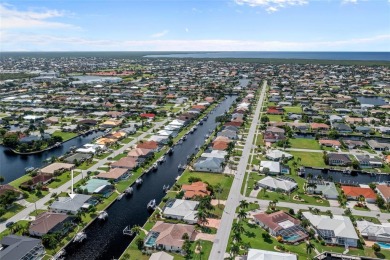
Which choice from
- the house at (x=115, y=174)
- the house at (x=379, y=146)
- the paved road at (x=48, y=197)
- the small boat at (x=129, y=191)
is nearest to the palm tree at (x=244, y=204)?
the small boat at (x=129, y=191)

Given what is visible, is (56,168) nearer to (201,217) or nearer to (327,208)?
(201,217)

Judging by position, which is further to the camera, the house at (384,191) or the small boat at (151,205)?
the house at (384,191)

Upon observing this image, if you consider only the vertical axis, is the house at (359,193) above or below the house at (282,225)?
above

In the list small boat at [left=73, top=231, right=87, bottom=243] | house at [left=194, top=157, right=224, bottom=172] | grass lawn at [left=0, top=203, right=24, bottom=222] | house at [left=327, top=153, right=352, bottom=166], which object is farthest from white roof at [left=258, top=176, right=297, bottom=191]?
grass lawn at [left=0, top=203, right=24, bottom=222]

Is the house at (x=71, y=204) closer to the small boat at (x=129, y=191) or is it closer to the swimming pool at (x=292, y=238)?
the small boat at (x=129, y=191)

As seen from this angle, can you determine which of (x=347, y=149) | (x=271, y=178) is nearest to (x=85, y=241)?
(x=271, y=178)
